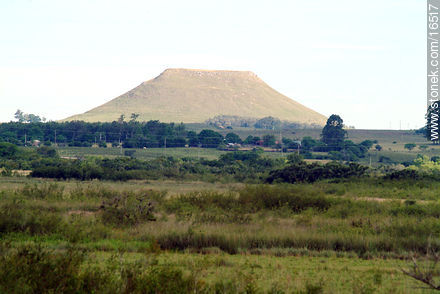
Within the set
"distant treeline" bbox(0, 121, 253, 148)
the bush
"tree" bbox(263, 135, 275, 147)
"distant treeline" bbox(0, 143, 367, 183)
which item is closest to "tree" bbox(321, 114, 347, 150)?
"tree" bbox(263, 135, 275, 147)

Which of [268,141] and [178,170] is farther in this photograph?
[268,141]

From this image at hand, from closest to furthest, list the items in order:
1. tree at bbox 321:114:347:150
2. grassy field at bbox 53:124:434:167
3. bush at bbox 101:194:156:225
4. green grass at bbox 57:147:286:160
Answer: bush at bbox 101:194:156:225 < green grass at bbox 57:147:286:160 < grassy field at bbox 53:124:434:167 < tree at bbox 321:114:347:150

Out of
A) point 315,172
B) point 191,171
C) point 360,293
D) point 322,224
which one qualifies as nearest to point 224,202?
point 322,224

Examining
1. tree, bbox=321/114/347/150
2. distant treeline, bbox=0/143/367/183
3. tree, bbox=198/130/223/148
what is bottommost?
distant treeline, bbox=0/143/367/183

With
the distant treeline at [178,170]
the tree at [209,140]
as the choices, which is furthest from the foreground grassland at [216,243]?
the tree at [209,140]

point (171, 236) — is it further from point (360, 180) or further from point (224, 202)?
point (360, 180)

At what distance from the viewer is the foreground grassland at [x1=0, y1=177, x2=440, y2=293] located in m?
9.52

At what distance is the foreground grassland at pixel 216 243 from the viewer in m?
9.52

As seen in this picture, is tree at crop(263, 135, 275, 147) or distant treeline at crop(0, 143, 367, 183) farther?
tree at crop(263, 135, 275, 147)

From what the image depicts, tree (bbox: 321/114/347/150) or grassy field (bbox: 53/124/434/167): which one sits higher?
tree (bbox: 321/114/347/150)

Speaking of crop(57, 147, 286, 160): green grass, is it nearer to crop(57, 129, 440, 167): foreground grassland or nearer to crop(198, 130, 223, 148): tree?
crop(57, 129, 440, 167): foreground grassland

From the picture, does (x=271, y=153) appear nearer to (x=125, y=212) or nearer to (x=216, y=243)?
(x=125, y=212)

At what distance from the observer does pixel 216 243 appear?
56.0 ft

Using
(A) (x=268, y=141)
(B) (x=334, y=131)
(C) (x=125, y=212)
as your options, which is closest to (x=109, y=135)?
(A) (x=268, y=141)
